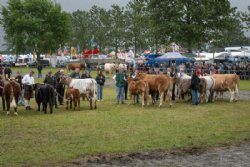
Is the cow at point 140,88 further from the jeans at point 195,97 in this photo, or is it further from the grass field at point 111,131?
the jeans at point 195,97

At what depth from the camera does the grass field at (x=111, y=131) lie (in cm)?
1155

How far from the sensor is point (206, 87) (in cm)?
2291

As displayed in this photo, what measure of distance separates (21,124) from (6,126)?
618 millimetres

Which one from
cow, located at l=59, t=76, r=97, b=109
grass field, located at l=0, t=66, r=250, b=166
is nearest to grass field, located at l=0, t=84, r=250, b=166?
grass field, located at l=0, t=66, r=250, b=166

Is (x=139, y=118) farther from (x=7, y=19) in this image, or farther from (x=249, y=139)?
(x=7, y=19)

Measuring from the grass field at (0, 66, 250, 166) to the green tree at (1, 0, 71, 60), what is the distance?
191ft

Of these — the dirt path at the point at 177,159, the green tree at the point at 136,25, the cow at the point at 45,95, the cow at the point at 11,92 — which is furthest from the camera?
the green tree at the point at 136,25

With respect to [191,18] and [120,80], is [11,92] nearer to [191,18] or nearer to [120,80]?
[120,80]

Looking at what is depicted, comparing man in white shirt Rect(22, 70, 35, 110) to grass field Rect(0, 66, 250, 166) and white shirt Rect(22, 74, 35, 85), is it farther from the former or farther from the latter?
grass field Rect(0, 66, 250, 166)

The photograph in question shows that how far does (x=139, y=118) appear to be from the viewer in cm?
1725

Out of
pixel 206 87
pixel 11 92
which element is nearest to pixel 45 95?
pixel 11 92

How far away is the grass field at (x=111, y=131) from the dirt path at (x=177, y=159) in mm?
527

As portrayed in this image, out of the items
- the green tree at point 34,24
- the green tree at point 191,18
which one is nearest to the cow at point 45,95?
the green tree at point 191,18

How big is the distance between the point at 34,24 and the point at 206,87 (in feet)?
189
